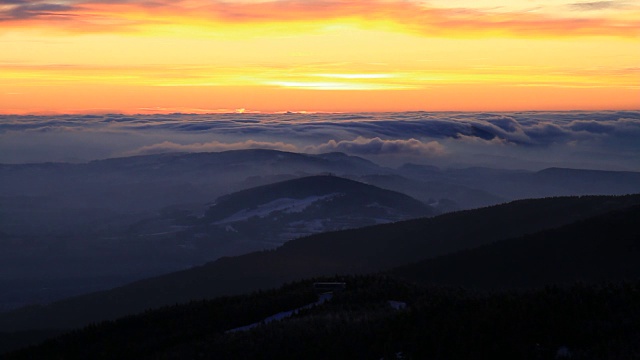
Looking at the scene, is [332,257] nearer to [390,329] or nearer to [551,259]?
[551,259]

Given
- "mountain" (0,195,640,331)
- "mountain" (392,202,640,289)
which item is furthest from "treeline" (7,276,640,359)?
"mountain" (0,195,640,331)

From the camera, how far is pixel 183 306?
31188 mm

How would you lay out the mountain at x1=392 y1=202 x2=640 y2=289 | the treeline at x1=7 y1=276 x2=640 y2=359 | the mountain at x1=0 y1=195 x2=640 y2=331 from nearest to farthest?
the treeline at x1=7 y1=276 x2=640 y2=359 < the mountain at x1=392 y1=202 x2=640 y2=289 < the mountain at x1=0 y1=195 x2=640 y2=331

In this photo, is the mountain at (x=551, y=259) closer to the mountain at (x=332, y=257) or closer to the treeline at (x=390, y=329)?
the mountain at (x=332, y=257)

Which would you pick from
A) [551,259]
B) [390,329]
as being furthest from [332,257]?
[390,329]

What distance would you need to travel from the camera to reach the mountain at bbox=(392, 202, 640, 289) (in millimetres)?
44062

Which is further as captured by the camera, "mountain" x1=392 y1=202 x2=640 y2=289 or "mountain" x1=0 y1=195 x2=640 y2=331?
"mountain" x1=0 y1=195 x2=640 y2=331

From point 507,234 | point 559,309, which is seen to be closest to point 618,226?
point 507,234

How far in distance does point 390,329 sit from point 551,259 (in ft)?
107

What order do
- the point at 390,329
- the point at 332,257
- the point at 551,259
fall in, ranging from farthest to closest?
the point at 332,257 → the point at 551,259 → the point at 390,329

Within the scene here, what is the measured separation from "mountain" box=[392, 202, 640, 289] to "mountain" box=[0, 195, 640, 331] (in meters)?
10.7

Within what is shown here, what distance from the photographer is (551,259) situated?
49594 millimetres

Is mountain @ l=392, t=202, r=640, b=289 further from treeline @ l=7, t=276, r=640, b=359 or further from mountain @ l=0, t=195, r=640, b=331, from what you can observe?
treeline @ l=7, t=276, r=640, b=359

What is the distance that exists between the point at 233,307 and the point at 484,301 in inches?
407
